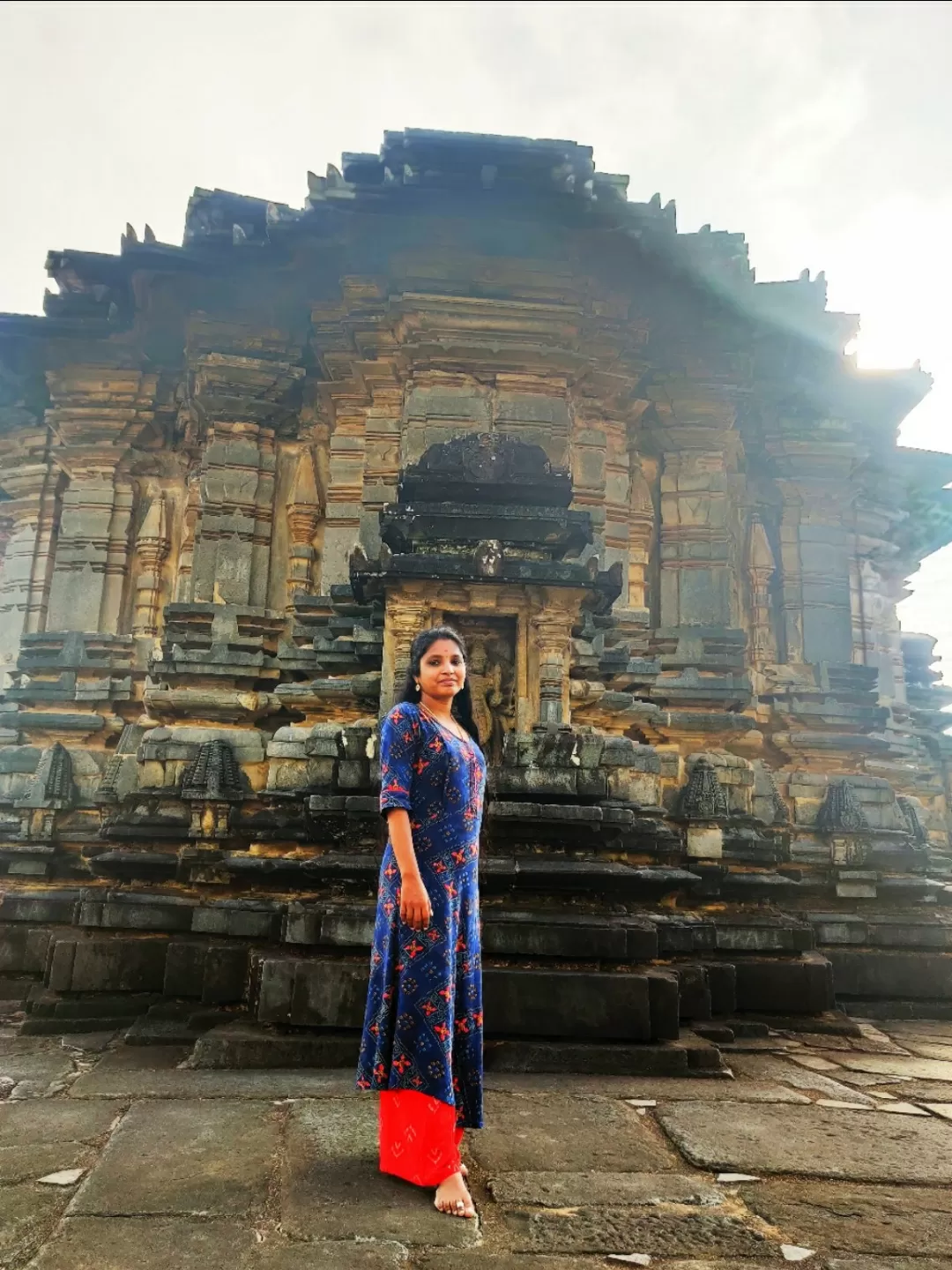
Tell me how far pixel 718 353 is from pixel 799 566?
8.74 ft

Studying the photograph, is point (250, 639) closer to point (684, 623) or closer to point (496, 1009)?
point (684, 623)

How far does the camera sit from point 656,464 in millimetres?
10648

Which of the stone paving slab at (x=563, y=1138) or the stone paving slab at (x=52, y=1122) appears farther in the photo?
the stone paving slab at (x=52, y=1122)

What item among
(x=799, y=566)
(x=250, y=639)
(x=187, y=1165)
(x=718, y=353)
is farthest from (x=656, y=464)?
(x=187, y=1165)

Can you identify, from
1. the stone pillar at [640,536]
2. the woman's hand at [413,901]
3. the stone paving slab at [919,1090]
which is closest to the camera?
the woman's hand at [413,901]

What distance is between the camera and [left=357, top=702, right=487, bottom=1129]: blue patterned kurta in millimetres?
3053

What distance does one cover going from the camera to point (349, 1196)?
9.52 feet

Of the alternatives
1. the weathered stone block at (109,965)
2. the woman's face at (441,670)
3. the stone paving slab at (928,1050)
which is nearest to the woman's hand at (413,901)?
the woman's face at (441,670)

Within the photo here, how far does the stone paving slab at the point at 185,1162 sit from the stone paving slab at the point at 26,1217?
0.24 feet

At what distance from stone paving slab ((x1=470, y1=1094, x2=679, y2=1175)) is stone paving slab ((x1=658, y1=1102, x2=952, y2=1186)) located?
157 mm

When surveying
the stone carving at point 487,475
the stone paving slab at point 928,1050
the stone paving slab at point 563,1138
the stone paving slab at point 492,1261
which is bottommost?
the stone paving slab at point 928,1050

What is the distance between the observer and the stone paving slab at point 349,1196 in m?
2.65

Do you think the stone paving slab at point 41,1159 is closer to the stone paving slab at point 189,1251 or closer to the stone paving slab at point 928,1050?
the stone paving slab at point 189,1251

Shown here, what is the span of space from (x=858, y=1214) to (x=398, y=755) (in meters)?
2.10
